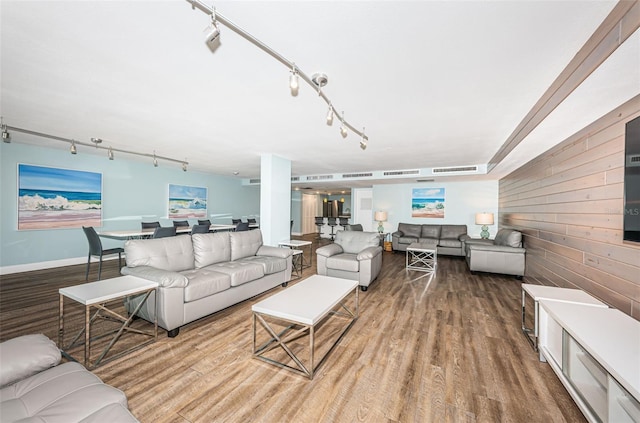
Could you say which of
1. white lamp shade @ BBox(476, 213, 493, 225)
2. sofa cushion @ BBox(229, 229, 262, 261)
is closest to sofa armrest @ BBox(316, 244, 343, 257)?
sofa cushion @ BBox(229, 229, 262, 261)

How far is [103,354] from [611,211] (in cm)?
452

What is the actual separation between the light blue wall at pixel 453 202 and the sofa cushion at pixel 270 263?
230 inches

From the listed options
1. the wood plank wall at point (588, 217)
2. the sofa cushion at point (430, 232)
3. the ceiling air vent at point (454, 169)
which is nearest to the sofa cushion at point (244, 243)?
the wood plank wall at point (588, 217)

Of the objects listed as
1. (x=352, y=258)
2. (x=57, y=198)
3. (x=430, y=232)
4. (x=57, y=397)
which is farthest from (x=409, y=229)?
(x=57, y=198)

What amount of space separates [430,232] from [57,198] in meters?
9.35

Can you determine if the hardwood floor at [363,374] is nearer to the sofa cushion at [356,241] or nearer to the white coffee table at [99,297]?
the white coffee table at [99,297]

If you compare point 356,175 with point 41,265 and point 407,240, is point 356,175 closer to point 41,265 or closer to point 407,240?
point 407,240

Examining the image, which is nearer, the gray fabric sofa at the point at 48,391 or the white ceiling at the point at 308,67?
the gray fabric sofa at the point at 48,391

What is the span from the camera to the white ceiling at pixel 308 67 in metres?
1.50

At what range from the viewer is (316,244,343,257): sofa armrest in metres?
4.24

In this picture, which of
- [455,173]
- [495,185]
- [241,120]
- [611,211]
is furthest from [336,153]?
[495,185]

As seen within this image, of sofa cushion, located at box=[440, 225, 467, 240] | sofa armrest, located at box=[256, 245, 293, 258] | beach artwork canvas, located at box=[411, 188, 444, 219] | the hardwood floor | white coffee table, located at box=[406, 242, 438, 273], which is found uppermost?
beach artwork canvas, located at box=[411, 188, 444, 219]

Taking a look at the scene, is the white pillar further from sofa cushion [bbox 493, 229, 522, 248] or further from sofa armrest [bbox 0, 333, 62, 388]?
sofa cushion [bbox 493, 229, 522, 248]

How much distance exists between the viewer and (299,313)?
199 cm
